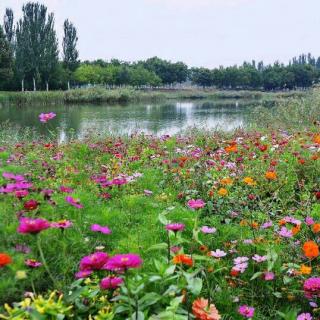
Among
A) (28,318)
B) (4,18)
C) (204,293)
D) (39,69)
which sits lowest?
(204,293)

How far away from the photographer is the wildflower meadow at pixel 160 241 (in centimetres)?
189

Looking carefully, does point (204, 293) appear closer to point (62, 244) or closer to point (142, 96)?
point (62, 244)

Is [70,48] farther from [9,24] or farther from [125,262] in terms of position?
[125,262]

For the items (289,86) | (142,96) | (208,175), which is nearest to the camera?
(208,175)

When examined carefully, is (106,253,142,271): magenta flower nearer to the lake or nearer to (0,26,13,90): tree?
the lake

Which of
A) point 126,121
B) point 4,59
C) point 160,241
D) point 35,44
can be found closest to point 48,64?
point 35,44

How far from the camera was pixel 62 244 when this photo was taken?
8.52 ft

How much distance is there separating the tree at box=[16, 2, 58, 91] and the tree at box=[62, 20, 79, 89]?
600cm

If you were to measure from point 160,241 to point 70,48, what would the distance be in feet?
173

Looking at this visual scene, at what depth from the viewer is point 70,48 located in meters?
52.6

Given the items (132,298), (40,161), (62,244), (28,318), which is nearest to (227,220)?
(62,244)

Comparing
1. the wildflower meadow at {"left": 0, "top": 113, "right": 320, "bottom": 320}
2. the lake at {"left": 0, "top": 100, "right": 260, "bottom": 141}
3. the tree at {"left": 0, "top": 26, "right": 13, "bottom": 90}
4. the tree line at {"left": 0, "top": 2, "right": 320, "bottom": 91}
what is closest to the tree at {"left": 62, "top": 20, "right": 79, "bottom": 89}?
the tree line at {"left": 0, "top": 2, "right": 320, "bottom": 91}

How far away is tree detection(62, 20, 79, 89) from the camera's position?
51531 mm

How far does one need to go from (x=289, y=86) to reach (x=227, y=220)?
97.0 m
